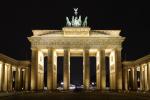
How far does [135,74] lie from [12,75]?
36.2m

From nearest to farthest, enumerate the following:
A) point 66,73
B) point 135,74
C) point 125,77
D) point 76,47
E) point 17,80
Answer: point 66,73 < point 76,47 < point 135,74 < point 17,80 < point 125,77

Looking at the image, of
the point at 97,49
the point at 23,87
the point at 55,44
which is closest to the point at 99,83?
the point at 97,49

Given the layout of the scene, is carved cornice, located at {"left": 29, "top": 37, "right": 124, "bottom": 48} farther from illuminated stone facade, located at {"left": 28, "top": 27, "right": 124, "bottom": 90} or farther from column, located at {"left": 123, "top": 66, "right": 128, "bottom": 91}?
column, located at {"left": 123, "top": 66, "right": 128, "bottom": 91}

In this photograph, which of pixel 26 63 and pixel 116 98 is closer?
pixel 116 98

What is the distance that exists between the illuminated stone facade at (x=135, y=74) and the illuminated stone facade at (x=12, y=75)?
96.0 feet

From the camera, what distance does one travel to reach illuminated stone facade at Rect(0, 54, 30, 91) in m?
92.4

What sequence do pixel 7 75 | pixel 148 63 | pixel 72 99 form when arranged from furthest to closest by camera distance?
1. pixel 7 75
2. pixel 148 63
3. pixel 72 99

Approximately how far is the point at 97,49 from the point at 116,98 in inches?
1494

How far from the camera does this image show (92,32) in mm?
103312

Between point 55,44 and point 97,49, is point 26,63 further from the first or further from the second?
point 97,49

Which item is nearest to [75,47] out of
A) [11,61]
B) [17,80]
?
[11,61]

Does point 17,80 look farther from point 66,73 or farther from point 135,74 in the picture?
point 135,74

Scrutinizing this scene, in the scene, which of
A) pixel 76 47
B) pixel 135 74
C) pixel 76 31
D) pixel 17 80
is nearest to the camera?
pixel 76 47

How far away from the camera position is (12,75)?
109 meters
